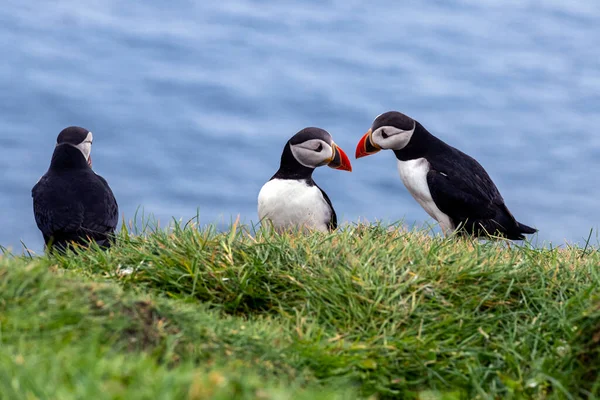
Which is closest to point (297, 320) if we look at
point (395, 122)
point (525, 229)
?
point (395, 122)

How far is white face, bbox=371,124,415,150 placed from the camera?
26.6 ft

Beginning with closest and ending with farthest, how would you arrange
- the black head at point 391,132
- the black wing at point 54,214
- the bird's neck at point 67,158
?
the black wing at point 54,214, the bird's neck at point 67,158, the black head at point 391,132

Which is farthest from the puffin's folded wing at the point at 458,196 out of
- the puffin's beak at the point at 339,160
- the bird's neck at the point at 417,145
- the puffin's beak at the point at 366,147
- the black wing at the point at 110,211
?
the black wing at the point at 110,211

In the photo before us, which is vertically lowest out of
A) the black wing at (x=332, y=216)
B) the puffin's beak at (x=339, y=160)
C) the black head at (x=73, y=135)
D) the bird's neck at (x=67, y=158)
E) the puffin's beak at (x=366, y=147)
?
the black wing at (x=332, y=216)

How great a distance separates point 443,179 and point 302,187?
150cm

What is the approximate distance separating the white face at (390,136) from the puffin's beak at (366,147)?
→ 0.05 metres

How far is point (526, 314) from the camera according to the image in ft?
16.7

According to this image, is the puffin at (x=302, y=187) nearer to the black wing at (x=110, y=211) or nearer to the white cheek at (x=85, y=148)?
the black wing at (x=110, y=211)

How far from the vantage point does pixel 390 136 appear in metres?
8.12

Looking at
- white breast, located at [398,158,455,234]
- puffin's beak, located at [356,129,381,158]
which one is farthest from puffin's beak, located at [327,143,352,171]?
white breast, located at [398,158,455,234]

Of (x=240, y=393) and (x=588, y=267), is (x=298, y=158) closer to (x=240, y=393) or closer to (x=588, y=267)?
(x=588, y=267)

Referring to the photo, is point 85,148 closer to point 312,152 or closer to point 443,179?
point 312,152

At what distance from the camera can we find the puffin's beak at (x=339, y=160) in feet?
24.9

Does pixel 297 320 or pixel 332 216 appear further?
pixel 332 216
